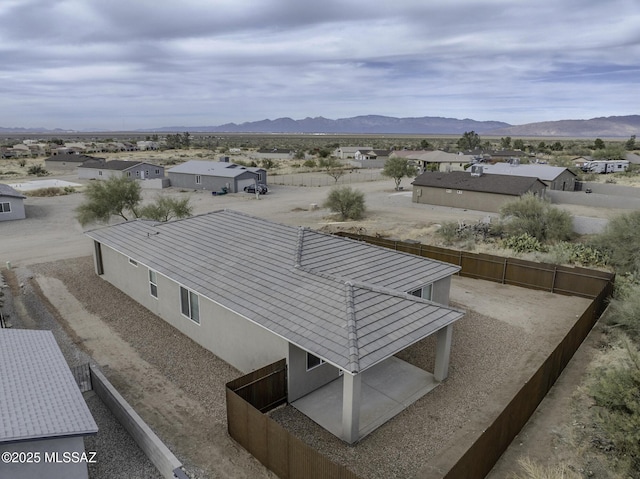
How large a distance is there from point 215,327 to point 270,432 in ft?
20.2

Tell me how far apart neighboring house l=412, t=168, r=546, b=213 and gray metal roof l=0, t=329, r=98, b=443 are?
38.2 m

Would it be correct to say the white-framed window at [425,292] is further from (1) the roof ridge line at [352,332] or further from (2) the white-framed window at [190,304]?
(2) the white-framed window at [190,304]

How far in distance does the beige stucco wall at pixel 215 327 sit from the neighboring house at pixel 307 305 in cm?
4

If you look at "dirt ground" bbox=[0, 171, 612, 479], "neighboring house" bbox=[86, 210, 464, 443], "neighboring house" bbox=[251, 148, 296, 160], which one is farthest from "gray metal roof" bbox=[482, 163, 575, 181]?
"neighboring house" bbox=[251, 148, 296, 160]

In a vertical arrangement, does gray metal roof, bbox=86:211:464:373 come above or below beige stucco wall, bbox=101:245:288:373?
above

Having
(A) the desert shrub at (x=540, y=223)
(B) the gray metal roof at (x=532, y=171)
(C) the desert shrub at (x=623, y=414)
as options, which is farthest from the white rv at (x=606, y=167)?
(C) the desert shrub at (x=623, y=414)

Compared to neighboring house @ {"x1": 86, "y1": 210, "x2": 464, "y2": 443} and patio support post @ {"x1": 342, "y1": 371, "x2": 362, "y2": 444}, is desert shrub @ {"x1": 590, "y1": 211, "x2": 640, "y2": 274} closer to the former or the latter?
neighboring house @ {"x1": 86, "y1": 210, "x2": 464, "y2": 443}

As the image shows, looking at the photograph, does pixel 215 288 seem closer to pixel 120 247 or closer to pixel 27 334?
pixel 27 334

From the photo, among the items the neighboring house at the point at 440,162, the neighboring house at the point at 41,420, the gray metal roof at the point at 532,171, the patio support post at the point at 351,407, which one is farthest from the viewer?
the neighboring house at the point at 440,162

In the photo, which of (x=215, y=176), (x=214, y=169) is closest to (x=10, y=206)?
(x=215, y=176)

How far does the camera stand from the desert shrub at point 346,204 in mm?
39656

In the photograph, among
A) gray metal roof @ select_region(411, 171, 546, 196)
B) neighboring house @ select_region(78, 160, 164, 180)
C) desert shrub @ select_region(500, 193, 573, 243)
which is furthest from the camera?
neighboring house @ select_region(78, 160, 164, 180)

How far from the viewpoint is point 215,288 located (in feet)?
49.9

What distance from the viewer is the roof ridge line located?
1049cm
